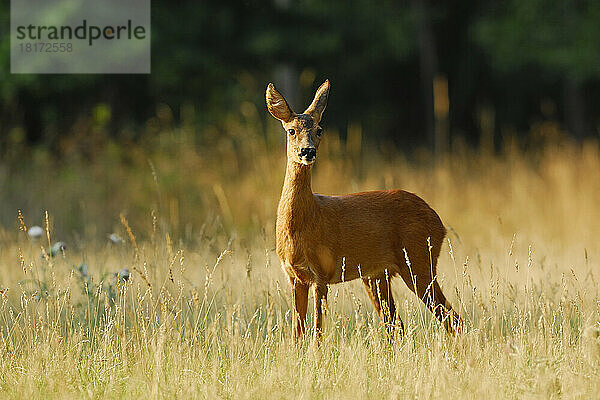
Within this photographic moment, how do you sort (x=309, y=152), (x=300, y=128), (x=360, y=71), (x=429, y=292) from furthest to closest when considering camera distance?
(x=360, y=71) → (x=429, y=292) → (x=300, y=128) → (x=309, y=152)

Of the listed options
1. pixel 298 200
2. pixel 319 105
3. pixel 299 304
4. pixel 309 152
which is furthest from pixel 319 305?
pixel 319 105

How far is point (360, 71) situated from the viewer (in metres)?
18.9

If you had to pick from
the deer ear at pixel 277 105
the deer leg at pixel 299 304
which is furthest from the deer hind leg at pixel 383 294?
the deer ear at pixel 277 105

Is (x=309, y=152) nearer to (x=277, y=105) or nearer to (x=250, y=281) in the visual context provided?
(x=277, y=105)

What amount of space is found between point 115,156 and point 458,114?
37.2ft

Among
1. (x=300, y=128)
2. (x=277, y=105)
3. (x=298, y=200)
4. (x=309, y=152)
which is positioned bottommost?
(x=298, y=200)

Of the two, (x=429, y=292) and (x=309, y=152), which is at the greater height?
(x=309, y=152)

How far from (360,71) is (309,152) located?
577 inches

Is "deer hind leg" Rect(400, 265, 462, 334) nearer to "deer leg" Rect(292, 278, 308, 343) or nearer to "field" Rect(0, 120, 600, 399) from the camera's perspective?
"field" Rect(0, 120, 600, 399)

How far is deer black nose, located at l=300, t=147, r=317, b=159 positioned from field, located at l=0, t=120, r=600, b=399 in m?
0.65

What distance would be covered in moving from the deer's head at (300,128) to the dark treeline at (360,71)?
5.87 metres

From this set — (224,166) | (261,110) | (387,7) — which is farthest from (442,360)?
(387,7)

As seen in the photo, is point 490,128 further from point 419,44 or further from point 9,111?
point 9,111

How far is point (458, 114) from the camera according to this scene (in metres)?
21.0
